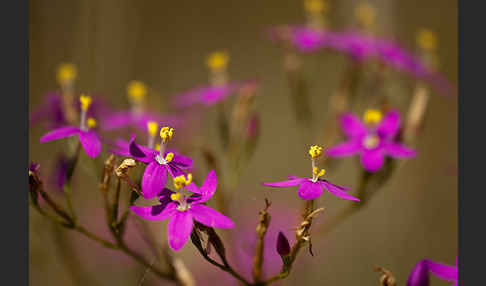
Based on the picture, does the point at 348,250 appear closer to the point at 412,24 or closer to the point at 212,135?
the point at 212,135

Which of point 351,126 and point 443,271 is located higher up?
point 351,126

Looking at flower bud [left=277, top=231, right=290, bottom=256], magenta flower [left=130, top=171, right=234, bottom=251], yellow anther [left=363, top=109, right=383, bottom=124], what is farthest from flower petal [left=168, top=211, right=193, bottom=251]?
yellow anther [left=363, top=109, right=383, bottom=124]

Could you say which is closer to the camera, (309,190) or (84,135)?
(309,190)

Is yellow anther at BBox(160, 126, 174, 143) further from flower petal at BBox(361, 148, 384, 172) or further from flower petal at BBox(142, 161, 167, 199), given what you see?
flower petal at BBox(361, 148, 384, 172)

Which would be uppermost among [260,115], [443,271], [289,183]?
[260,115]

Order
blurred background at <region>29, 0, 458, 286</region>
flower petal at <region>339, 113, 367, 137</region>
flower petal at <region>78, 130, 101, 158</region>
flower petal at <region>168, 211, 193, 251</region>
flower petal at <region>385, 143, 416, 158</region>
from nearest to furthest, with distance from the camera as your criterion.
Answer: flower petal at <region>168, 211, 193, 251</region> < flower petal at <region>78, 130, 101, 158</region> < flower petal at <region>385, 143, 416, 158</region> < flower petal at <region>339, 113, 367, 137</region> < blurred background at <region>29, 0, 458, 286</region>

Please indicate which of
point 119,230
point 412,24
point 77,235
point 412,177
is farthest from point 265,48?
point 119,230

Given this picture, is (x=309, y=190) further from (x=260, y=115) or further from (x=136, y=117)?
(x=260, y=115)

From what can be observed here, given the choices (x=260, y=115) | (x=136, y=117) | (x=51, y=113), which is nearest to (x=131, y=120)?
(x=136, y=117)
